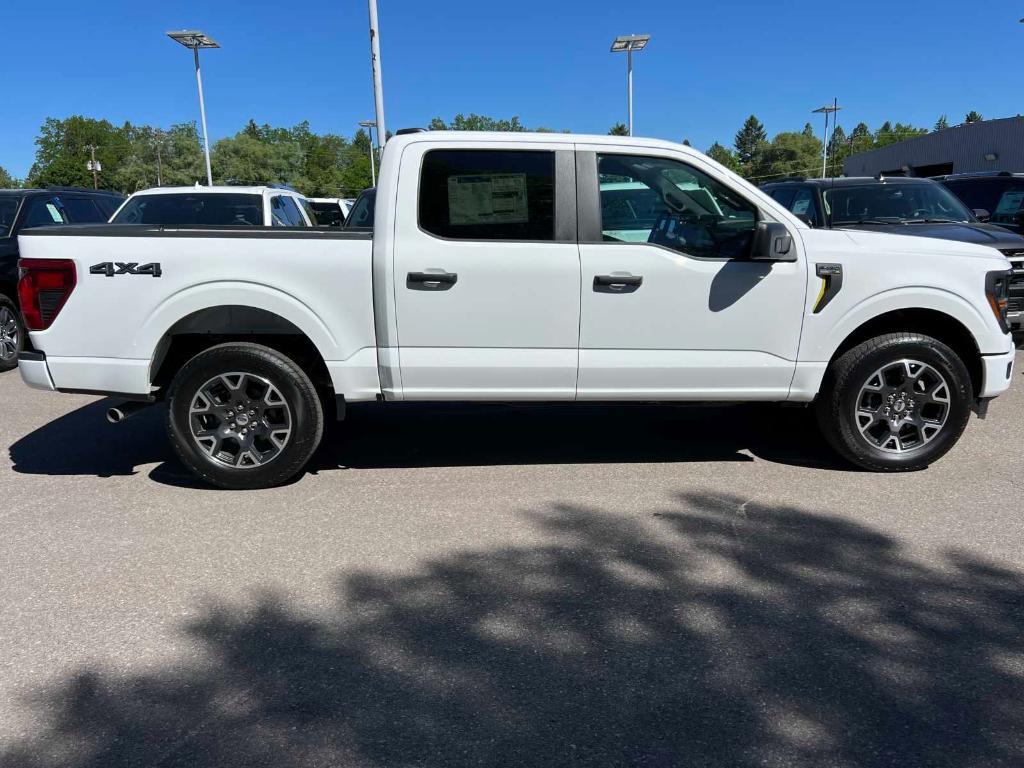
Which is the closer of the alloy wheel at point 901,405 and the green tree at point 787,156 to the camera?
the alloy wheel at point 901,405

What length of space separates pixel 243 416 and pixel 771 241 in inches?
127

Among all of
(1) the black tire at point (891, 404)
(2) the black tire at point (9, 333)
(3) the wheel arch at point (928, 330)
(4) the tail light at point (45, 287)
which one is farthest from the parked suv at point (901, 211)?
(2) the black tire at point (9, 333)

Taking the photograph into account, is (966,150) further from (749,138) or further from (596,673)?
(749,138)

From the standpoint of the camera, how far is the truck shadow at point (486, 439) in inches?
215

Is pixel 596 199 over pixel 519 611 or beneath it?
over

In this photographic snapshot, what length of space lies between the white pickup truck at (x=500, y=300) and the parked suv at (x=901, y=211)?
3.19 metres

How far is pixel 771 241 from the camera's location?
4555 mm

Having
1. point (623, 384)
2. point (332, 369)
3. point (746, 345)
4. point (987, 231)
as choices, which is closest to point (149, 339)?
point (332, 369)

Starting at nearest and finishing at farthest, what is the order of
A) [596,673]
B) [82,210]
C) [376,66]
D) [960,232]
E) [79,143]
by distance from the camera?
1. [596,673]
2. [960,232]
3. [82,210]
4. [376,66]
5. [79,143]

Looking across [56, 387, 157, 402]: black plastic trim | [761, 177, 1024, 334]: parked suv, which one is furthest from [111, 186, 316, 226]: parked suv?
[761, 177, 1024, 334]: parked suv

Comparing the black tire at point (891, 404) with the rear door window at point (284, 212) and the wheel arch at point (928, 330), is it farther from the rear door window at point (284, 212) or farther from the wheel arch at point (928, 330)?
the rear door window at point (284, 212)

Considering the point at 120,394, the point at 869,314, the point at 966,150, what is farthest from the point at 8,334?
the point at 966,150

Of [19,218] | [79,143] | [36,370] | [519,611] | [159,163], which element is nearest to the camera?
[519,611]

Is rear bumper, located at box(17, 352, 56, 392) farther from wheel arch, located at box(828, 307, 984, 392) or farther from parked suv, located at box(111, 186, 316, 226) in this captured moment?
wheel arch, located at box(828, 307, 984, 392)
